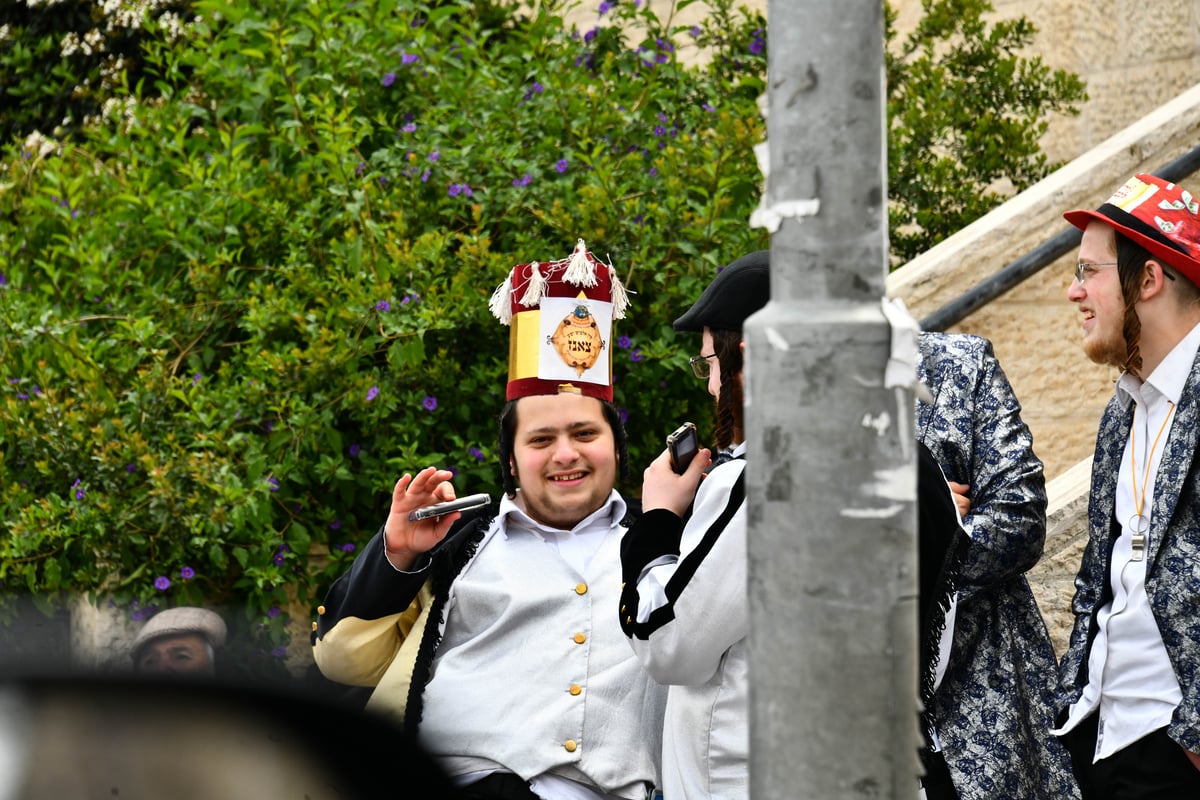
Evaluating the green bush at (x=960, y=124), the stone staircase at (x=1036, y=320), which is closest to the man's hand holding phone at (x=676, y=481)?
the stone staircase at (x=1036, y=320)

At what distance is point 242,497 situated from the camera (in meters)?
4.39

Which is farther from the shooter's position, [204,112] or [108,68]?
[108,68]

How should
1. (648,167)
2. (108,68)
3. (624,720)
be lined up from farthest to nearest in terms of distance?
(108,68) → (648,167) → (624,720)

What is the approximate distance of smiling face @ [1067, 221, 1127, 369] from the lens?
304 cm

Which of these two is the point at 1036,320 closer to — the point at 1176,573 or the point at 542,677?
the point at 1176,573

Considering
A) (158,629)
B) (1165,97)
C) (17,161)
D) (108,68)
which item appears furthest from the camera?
(108,68)

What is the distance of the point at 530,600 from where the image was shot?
3.30 m

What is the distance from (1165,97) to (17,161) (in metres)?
5.73

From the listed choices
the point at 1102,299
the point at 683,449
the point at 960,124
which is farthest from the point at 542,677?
the point at 960,124

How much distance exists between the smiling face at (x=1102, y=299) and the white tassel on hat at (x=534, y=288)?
1.21 meters

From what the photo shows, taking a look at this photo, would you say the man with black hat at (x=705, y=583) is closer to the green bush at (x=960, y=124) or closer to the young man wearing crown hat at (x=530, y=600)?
the young man wearing crown hat at (x=530, y=600)

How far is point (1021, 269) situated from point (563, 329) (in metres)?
2.55

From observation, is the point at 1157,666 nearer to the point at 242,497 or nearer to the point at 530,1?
the point at 242,497

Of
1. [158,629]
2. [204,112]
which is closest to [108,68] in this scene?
[204,112]
